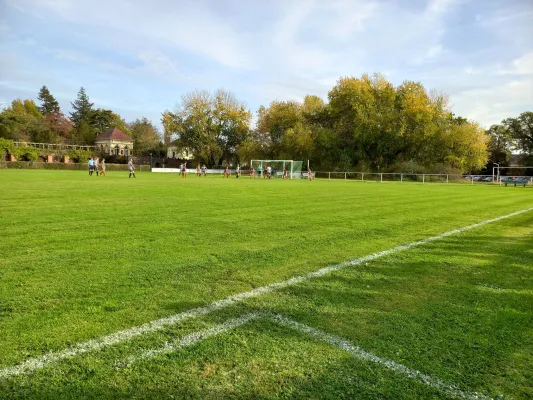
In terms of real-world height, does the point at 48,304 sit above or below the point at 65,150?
below

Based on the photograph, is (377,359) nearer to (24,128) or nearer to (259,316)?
(259,316)

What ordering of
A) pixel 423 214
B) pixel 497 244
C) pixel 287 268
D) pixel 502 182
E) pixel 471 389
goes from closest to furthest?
pixel 471 389 < pixel 287 268 < pixel 497 244 < pixel 423 214 < pixel 502 182

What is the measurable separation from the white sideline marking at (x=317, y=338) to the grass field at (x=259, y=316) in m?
0.01

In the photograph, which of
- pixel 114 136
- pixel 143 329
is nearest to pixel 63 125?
pixel 114 136

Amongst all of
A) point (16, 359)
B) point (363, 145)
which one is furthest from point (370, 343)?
point (363, 145)

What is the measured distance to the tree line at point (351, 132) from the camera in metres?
48.0

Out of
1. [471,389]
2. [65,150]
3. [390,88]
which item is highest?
[390,88]

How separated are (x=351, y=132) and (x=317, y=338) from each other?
2171 inches

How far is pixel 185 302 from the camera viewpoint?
3572 mm

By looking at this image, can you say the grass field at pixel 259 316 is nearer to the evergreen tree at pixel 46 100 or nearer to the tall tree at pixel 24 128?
the tall tree at pixel 24 128

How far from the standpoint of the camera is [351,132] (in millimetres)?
55188

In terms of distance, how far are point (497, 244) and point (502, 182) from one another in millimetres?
42856

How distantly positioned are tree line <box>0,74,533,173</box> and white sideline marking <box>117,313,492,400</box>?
156ft

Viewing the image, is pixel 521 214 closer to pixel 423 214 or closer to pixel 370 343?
pixel 423 214
